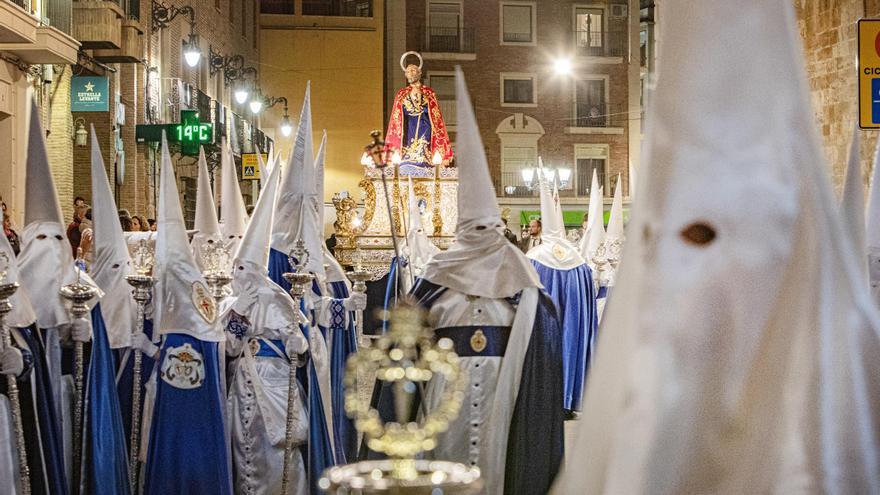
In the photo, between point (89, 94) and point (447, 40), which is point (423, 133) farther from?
point (447, 40)

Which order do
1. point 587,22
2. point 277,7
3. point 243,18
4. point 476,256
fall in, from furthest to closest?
point 587,22, point 277,7, point 243,18, point 476,256

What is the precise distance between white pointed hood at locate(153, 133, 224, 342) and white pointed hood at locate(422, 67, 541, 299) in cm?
130

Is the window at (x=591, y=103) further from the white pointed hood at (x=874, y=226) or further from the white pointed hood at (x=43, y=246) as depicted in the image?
the white pointed hood at (x=43, y=246)

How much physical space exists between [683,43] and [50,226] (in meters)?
5.54

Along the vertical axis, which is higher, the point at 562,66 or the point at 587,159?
the point at 562,66

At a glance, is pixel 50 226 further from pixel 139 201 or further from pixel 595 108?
pixel 595 108

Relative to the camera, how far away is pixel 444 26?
44.3m

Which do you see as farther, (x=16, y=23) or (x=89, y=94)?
(x=89, y=94)

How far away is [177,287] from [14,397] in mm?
1442

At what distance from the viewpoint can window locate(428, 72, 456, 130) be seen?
143ft

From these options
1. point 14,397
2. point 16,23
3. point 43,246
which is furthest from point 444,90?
point 14,397

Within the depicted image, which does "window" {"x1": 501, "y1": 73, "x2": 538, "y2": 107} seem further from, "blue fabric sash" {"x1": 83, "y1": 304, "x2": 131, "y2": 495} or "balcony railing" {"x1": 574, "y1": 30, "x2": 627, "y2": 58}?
"blue fabric sash" {"x1": 83, "y1": 304, "x2": 131, "y2": 495}

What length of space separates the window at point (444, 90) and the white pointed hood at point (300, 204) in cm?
3459

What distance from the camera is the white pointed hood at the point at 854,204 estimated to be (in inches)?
95.9
